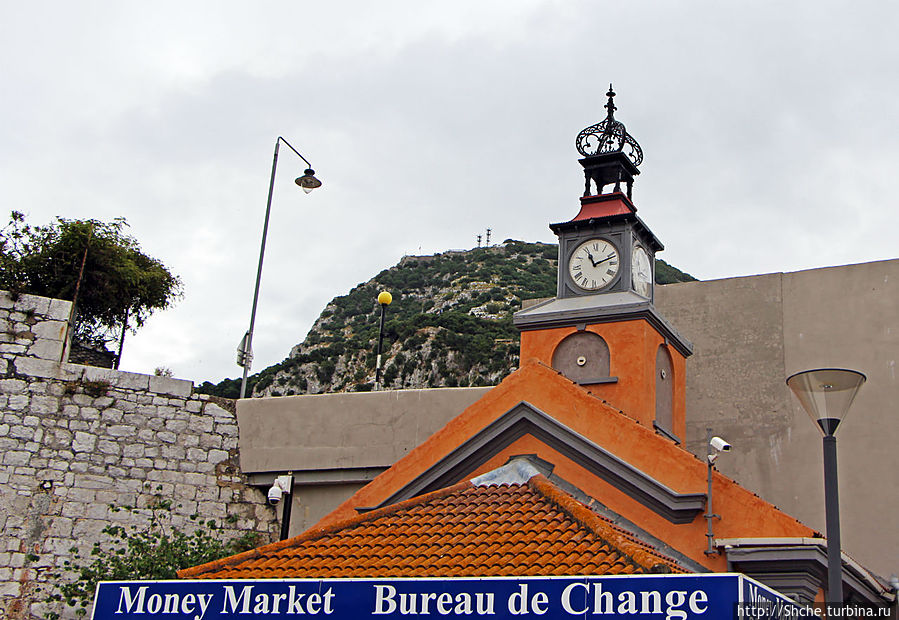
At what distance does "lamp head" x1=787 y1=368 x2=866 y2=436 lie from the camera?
7926mm

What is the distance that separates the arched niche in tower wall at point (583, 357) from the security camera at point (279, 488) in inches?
180

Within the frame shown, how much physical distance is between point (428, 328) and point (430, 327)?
0.12 meters

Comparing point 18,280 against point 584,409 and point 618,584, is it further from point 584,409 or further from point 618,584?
point 618,584

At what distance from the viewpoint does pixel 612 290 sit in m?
14.5

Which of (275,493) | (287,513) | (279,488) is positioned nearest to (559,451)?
(275,493)

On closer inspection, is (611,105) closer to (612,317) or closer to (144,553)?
(612,317)

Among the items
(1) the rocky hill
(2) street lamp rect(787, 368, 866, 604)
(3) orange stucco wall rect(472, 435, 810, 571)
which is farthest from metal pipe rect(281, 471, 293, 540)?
(1) the rocky hill

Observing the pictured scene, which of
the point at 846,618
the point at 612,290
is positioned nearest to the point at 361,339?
the point at 612,290

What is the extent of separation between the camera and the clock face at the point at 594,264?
14633 millimetres

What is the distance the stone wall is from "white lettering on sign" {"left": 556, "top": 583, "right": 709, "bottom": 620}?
9.12 metres

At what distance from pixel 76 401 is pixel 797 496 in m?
11.9

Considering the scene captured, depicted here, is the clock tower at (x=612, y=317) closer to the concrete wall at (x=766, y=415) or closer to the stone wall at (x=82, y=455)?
the concrete wall at (x=766, y=415)

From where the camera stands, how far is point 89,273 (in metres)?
18.0

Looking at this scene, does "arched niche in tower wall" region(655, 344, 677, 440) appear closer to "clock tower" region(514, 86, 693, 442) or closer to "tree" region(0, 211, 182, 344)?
"clock tower" region(514, 86, 693, 442)
